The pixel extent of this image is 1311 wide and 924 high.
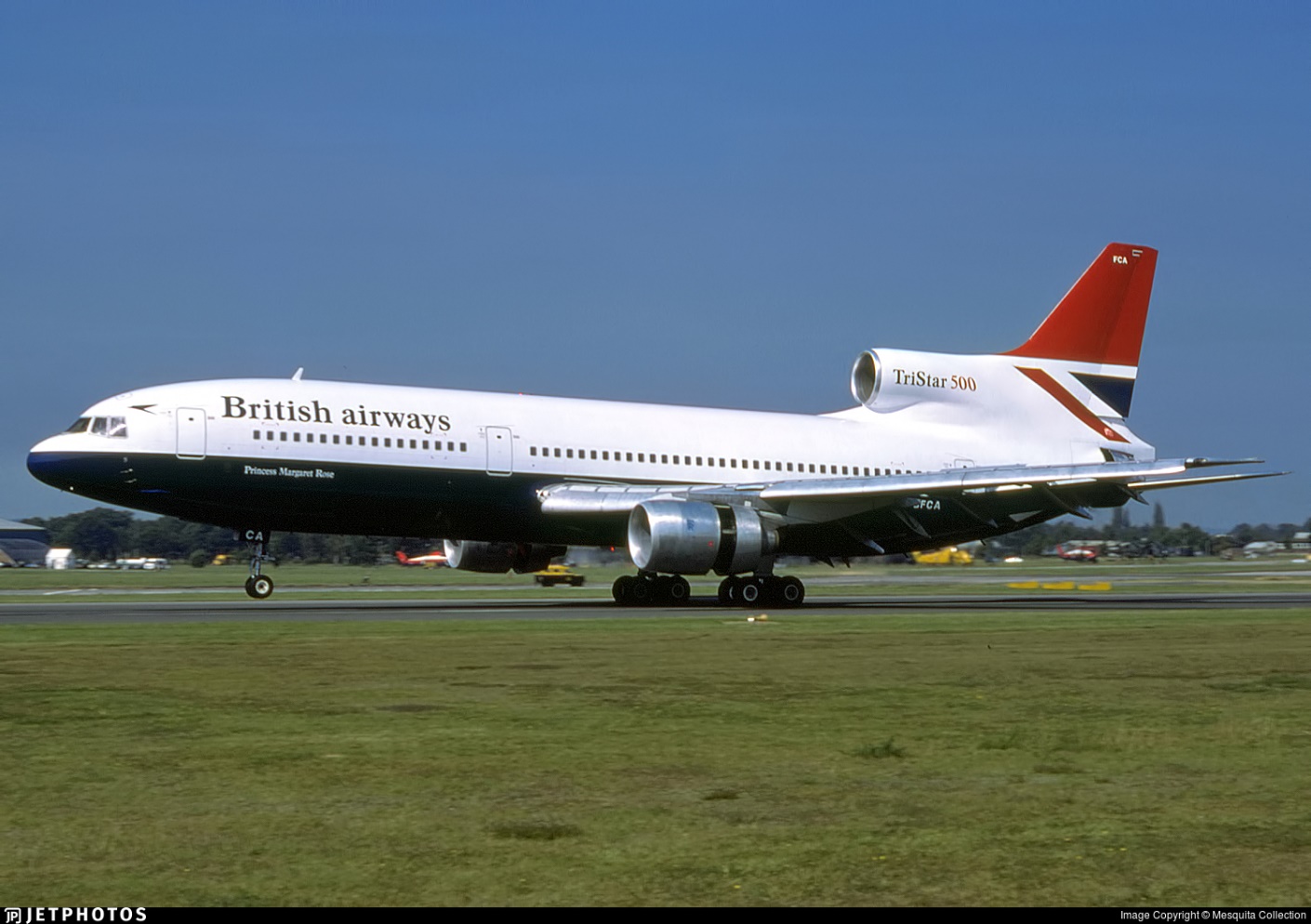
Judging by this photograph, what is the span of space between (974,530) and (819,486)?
7237 millimetres

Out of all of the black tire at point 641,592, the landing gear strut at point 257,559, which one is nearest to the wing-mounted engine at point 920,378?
the black tire at point 641,592

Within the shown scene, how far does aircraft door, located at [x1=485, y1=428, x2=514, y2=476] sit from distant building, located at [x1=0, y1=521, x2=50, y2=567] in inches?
4117

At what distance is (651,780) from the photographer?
32.8 feet

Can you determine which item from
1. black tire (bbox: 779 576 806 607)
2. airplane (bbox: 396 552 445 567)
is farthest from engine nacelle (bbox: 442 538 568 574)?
airplane (bbox: 396 552 445 567)

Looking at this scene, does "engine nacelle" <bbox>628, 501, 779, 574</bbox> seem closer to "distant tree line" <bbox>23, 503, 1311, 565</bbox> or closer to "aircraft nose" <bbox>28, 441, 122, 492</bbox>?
"aircraft nose" <bbox>28, 441, 122, 492</bbox>

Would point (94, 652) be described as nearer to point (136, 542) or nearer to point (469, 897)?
point (469, 897)

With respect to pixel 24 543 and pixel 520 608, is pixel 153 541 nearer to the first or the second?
pixel 24 543

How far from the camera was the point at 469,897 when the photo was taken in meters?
6.94

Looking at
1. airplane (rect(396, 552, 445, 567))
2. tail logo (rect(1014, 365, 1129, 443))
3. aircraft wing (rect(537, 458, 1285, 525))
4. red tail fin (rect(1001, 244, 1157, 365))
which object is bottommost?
airplane (rect(396, 552, 445, 567))

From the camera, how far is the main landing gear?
1395 inches

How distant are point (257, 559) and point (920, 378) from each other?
1867 centimetres
